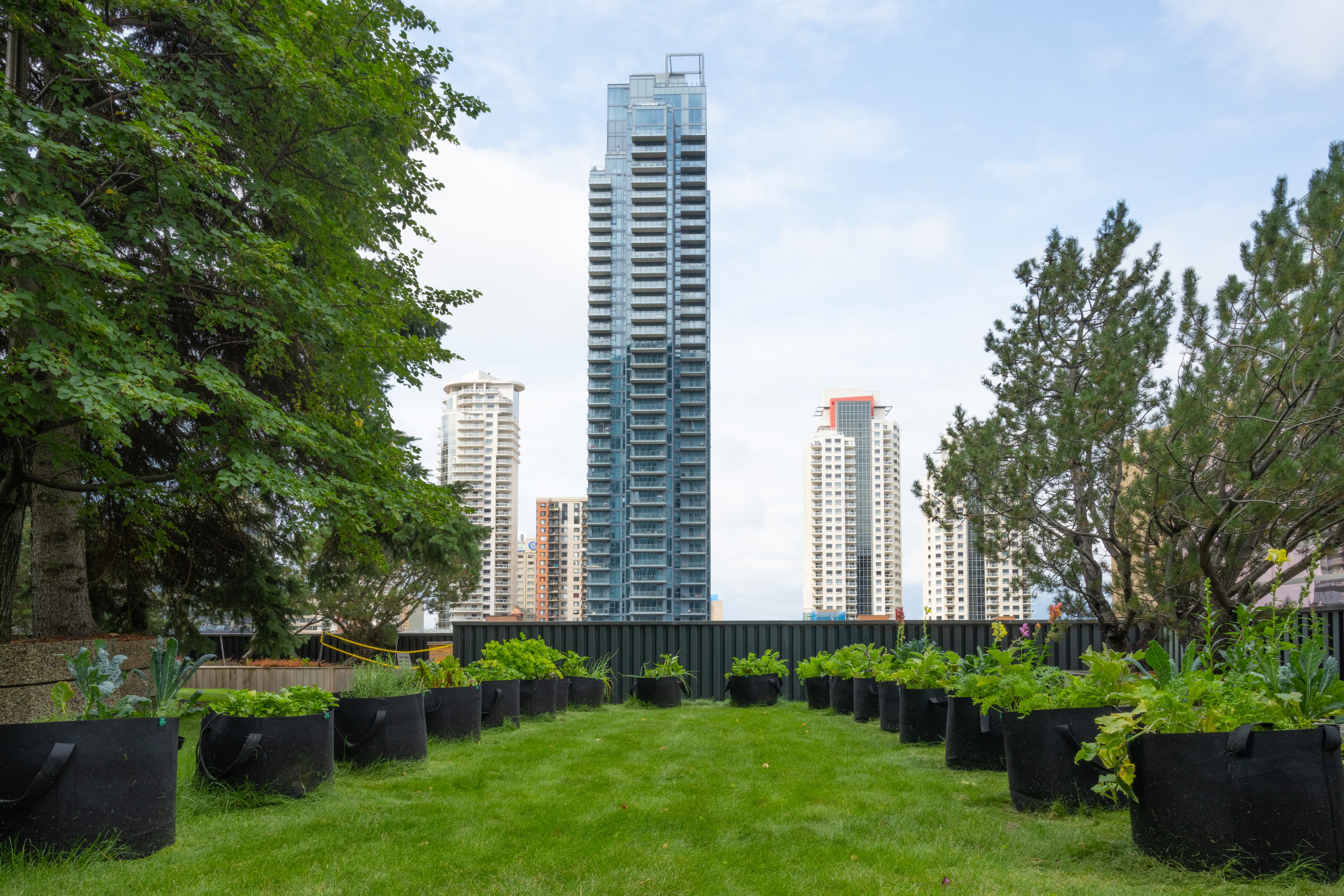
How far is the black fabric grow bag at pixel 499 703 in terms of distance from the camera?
26.5 ft

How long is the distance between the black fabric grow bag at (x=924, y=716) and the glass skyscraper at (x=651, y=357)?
7562 cm

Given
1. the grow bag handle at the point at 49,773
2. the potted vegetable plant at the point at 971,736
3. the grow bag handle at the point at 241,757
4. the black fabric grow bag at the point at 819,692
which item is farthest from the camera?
the black fabric grow bag at the point at 819,692

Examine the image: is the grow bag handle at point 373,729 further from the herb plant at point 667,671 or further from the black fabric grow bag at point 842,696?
the herb plant at point 667,671

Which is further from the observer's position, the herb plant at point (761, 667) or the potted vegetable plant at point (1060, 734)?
the herb plant at point (761, 667)

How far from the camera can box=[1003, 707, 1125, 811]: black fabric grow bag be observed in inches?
163

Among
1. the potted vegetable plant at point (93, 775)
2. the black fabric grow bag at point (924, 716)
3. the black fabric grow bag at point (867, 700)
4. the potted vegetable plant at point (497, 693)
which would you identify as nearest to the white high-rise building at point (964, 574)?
the black fabric grow bag at point (867, 700)

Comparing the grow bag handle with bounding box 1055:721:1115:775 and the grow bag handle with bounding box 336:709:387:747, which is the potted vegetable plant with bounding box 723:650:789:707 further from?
the grow bag handle with bounding box 1055:721:1115:775

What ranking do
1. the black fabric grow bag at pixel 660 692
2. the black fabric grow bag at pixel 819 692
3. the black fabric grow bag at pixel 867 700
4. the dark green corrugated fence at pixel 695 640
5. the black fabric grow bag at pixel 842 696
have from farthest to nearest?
the dark green corrugated fence at pixel 695 640
the black fabric grow bag at pixel 660 692
the black fabric grow bag at pixel 819 692
the black fabric grow bag at pixel 842 696
the black fabric grow bag at pixel 867 700

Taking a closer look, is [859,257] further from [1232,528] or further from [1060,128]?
[1232,528]

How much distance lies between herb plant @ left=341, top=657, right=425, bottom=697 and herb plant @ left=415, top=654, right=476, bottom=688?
41 centimetres

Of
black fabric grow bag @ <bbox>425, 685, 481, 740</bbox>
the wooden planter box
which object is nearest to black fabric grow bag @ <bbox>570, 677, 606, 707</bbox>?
black fabric grow bag @ <bbox>425, 685, 481, 740</bbox>

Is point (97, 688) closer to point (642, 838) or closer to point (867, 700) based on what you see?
point (642, 838)

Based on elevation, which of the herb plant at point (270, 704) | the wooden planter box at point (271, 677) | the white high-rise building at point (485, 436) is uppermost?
the white high-rise building at point (485, 436)

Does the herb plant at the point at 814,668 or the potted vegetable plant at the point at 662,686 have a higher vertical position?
the herb plant at the point at 814,668
